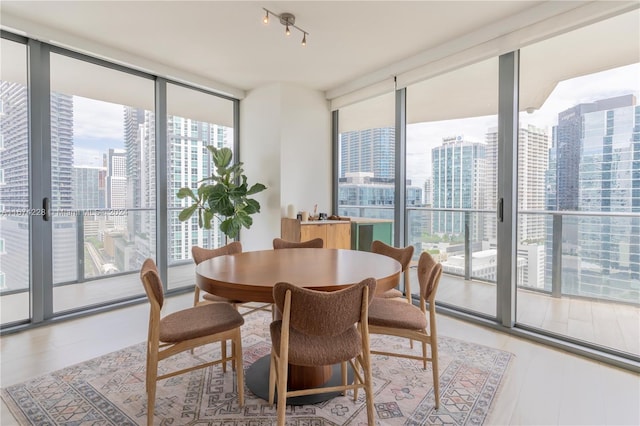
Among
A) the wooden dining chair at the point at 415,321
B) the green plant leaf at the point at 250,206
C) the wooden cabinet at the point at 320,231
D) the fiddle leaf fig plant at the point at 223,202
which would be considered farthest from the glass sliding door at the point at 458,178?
the fiddle leaf fig plant at the point at 223,202

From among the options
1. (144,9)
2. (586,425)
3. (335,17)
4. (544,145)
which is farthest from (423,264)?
(144,9)

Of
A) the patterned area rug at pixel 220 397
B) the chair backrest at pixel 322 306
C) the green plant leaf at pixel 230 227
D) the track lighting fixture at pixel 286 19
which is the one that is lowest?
the patterned area rug at pixel 220 397

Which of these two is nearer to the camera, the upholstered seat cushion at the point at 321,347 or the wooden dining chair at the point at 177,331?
the upholstered seat cushion at the point at 321,347

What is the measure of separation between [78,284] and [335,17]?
13.0ft

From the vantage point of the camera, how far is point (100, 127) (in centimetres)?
372

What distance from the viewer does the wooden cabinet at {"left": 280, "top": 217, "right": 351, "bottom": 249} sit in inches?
160

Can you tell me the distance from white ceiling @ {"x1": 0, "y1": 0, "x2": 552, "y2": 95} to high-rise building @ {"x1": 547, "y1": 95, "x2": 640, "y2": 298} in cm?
112

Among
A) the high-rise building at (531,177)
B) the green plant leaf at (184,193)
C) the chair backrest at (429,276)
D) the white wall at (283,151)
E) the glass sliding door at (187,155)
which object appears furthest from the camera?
the white wall at (283,151)

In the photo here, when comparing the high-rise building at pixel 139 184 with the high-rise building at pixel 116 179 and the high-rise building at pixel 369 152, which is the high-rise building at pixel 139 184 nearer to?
the high-rise building at pixel 116 179

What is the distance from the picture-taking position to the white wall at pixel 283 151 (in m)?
4.47

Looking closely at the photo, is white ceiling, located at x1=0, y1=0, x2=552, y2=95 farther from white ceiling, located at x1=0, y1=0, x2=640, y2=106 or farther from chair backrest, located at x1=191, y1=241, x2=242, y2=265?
chair backrest, located at x1=191, y1=241, x2=242, y2=265

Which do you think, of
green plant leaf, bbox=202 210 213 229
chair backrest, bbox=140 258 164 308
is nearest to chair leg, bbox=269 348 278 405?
chair backrest, bbox=140 258 164 308

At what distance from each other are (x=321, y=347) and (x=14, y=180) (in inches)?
133

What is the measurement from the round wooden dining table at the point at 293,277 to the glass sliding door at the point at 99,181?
7.39 feet
